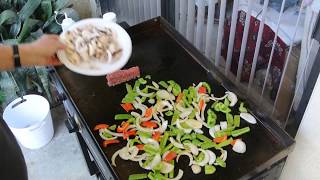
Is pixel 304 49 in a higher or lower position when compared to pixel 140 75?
higher

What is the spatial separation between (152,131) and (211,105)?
23cm

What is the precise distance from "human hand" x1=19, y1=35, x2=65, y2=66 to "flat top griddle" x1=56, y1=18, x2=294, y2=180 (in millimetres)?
234

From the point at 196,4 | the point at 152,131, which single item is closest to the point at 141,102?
the point at 152,131

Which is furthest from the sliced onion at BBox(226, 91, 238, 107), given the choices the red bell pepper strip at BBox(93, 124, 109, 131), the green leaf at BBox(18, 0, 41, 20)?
the green leaf at BBox(18, 0, 41, 20)

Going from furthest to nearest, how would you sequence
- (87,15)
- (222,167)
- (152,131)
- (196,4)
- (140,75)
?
(87,15) → (196,4) → (140,75) → (152,131) → (222,167)

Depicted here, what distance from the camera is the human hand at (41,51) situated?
3.37ft

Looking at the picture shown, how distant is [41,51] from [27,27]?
2.76ft

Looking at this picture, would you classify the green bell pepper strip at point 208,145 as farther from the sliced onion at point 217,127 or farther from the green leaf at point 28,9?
the green leaf at point 28,9

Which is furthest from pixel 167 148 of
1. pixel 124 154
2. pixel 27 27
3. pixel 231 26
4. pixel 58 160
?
pixel 27 27

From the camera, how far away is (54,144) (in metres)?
1.97

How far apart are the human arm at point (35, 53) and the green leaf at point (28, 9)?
0.87 m

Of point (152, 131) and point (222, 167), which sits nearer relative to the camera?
point (222, 167)

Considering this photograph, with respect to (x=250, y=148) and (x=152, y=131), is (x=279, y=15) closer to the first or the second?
(x=250, y=148)

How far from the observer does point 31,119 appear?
1897 mm
